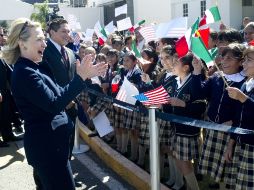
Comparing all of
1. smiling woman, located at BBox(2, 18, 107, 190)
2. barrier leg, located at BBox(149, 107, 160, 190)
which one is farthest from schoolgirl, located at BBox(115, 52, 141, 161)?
smiling woman, located at BBox(2, 18, 107, 190)

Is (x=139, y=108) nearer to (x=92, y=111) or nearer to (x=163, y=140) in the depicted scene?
(x=163, y=140)

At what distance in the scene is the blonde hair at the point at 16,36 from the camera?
3057 millimetres

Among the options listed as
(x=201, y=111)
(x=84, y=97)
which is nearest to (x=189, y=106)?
(x=201, y=111)

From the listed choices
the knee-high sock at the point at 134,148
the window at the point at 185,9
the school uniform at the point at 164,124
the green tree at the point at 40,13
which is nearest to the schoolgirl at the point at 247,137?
the school uniform at the point at 164,124

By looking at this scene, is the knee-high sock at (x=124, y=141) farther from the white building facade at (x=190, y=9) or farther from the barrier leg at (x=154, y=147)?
the white building facade at (x=190, y=9)

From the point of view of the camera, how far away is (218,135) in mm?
3930

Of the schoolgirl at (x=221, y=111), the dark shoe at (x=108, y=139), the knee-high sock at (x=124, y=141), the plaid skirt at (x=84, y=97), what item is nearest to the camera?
the schoolgirl at (x=221, y=111)

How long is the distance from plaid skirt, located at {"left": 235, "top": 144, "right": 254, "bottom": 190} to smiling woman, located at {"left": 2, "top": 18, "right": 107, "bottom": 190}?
60.6 inches

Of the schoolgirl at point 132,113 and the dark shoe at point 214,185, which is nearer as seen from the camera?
the dark shoe at point 214,185

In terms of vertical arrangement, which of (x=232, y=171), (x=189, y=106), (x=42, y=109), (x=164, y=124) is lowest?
(x=232, y=171)

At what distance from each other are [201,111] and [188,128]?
27 centimetres

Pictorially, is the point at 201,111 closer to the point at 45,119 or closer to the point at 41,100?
the point at 45,119

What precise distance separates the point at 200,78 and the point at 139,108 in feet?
2.56

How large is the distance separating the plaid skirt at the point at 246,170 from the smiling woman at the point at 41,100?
1539 millimetres
